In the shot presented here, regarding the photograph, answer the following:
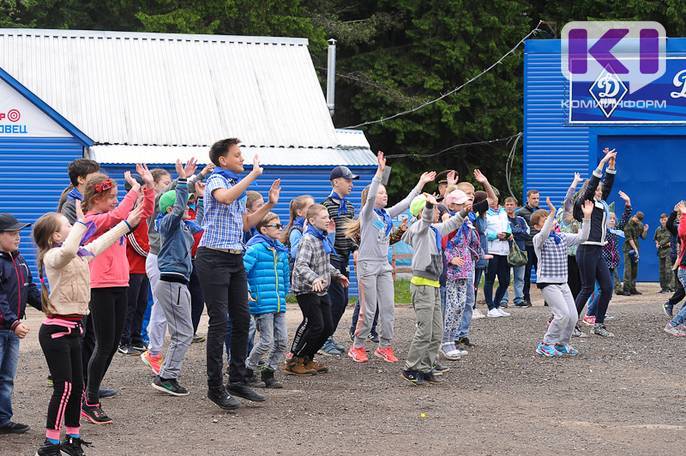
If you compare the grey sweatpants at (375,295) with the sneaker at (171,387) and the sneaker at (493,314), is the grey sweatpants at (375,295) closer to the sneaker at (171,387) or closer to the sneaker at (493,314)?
the sneaker at (171,387)

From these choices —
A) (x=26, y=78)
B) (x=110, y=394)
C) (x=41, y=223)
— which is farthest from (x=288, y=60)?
(x=41, y=223)

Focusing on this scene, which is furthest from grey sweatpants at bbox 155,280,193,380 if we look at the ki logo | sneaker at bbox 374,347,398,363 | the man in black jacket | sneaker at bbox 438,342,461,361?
the ki logo

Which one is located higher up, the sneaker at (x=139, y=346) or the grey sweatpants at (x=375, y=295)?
the grey sweatpants at (x=375, y=295)

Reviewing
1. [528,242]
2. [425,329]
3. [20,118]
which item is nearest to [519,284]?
[528,242]

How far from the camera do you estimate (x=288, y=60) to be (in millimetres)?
22609

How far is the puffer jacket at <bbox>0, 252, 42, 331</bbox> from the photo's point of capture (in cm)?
768

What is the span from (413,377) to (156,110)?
12.0 meters

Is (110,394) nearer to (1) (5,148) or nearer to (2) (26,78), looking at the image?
(1) (5,148)

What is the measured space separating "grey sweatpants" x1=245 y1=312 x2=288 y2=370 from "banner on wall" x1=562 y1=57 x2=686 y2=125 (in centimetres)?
1432

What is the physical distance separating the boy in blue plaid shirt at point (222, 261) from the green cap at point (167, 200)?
517 millimetres

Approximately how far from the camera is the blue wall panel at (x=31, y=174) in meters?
19.1

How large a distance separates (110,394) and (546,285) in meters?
5.15

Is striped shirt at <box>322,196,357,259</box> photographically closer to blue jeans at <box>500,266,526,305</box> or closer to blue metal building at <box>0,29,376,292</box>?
blue jeans at <box>500,266,526,305</box>

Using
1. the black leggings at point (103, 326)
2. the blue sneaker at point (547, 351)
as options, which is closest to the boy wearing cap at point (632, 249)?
the blue sneaker at point (547, 351)
